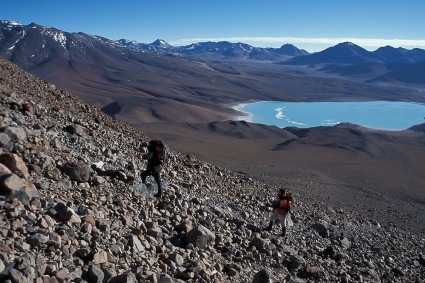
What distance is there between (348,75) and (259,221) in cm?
16168

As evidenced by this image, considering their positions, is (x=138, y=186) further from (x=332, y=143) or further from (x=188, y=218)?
(x=332, y=143)

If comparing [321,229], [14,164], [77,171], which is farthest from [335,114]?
[14,164]

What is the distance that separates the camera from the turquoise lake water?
217ft

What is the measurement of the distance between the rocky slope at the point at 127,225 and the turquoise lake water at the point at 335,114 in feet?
168

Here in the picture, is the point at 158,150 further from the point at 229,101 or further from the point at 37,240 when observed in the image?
the point at 229,101

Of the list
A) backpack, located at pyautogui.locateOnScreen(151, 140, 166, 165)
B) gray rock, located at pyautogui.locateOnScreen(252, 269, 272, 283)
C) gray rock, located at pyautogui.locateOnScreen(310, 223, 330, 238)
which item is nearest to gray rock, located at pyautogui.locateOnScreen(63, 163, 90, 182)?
backpack, located at pyautogui.locateOnScreen(151, 140, 166, 165)

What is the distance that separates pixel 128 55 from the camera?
424 feet

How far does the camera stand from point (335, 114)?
7725cm

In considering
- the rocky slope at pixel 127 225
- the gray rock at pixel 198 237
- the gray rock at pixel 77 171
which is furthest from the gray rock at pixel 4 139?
the gray rock at pixel 198 237

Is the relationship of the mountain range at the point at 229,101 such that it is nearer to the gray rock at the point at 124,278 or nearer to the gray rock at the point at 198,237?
the gray rock at the point at 198,237

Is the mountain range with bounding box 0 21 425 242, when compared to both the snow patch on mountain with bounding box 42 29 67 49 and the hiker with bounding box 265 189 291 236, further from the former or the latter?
the hiker with bounding box 265 189 291 236

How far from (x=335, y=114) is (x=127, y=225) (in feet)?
244

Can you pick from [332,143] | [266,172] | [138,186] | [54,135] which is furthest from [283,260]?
[332,143]

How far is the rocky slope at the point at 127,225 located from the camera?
4.92 metres
